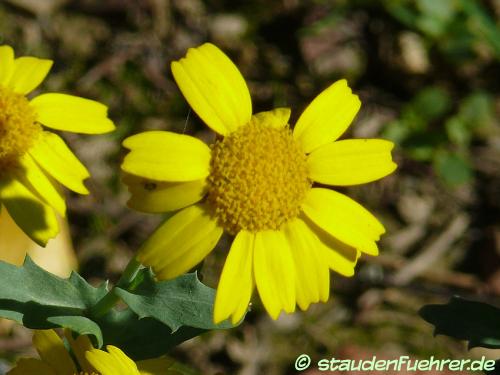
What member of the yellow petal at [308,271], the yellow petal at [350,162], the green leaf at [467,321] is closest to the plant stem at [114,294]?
the yellow petal at [308,271]

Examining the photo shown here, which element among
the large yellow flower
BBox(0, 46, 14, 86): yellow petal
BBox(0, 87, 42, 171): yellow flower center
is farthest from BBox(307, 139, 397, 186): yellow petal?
BBox(0, 46, 14, 86): yellow petal

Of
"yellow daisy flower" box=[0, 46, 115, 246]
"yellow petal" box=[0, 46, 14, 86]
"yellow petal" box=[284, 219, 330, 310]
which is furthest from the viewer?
"yellow petal" box=[0, 46, 14, 86]

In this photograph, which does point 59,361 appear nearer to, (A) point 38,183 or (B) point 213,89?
(A) point 38,183

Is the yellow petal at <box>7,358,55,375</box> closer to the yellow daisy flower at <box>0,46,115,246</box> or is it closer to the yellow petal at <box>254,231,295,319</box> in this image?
the yellow daisy flower at <box>0,46,115,246</box>

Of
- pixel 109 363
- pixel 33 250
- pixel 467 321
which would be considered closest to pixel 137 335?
pixel 109 363

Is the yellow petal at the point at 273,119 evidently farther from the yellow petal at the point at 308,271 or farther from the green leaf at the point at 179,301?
the green leaf at the point at 179,301

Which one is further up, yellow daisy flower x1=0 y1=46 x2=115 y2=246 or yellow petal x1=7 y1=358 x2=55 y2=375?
yellow daisy flower x1=0 y1=46 x2=115 y2=246

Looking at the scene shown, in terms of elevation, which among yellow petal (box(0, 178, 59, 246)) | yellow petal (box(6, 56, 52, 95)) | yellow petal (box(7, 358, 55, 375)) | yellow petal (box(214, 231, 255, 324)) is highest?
yellow petal (box(6, 56, 52, 95))
